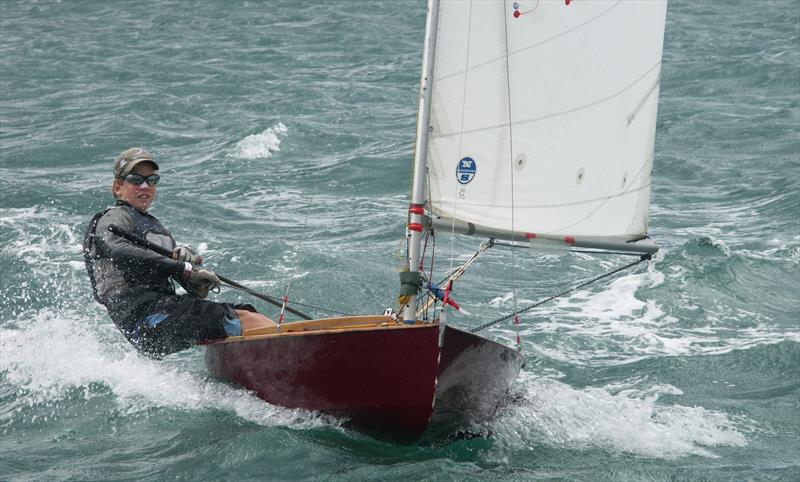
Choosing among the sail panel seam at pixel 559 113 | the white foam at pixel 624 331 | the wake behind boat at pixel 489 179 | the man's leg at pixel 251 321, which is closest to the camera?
the wake behind boat at pixel 489 179

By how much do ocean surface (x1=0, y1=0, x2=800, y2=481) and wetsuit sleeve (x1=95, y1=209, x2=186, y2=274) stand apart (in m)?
0.91

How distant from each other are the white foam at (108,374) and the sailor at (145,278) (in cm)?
51

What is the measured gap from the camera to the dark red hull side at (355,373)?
6.52m

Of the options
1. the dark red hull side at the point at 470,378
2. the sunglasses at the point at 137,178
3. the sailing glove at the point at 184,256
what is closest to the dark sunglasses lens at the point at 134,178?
the sunglasses at the point at 137,178

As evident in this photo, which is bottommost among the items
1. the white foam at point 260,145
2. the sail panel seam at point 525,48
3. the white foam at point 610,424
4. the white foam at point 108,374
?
the white foam at point 610,424

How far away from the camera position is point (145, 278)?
7.34 m

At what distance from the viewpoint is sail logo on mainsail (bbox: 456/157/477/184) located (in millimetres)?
6812

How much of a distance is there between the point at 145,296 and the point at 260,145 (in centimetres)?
996

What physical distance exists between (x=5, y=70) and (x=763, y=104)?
47.5ft

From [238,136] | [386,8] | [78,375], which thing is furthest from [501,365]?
[386,8]

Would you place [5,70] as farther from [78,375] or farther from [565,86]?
[565,86]

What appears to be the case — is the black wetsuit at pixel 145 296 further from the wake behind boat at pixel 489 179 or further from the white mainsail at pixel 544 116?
the white mainsail at pixel 544 116

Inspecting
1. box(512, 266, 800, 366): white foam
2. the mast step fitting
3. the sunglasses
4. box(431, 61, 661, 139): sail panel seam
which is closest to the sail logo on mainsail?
box(431, 61, 661, 139): sail panel seam

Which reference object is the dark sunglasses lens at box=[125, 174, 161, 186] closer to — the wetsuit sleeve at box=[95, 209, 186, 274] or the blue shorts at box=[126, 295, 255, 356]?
the wetsuit sleeve at box=[95, 209, 186, 274]
